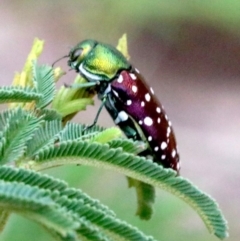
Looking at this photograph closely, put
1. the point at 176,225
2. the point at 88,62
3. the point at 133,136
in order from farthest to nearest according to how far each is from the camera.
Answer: the point at 176,225, the point at 88,62, the point at 133,136

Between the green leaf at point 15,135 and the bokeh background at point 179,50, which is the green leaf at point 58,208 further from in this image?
the bokeh background at point 179,50

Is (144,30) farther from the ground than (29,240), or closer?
farther from the ground

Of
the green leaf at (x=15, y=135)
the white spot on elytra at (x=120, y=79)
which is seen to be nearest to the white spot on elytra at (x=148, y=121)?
the white spot on elytra at (x=120, y=79)

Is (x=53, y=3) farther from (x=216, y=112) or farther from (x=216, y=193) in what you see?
(x=216, y=193)

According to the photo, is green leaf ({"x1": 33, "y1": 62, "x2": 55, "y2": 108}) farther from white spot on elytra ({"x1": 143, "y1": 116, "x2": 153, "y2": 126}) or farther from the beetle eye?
the beetle eye

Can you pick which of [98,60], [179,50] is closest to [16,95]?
[98,60]

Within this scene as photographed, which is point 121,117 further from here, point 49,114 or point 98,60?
point 49,114

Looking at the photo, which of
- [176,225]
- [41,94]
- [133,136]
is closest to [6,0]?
[176,225]
